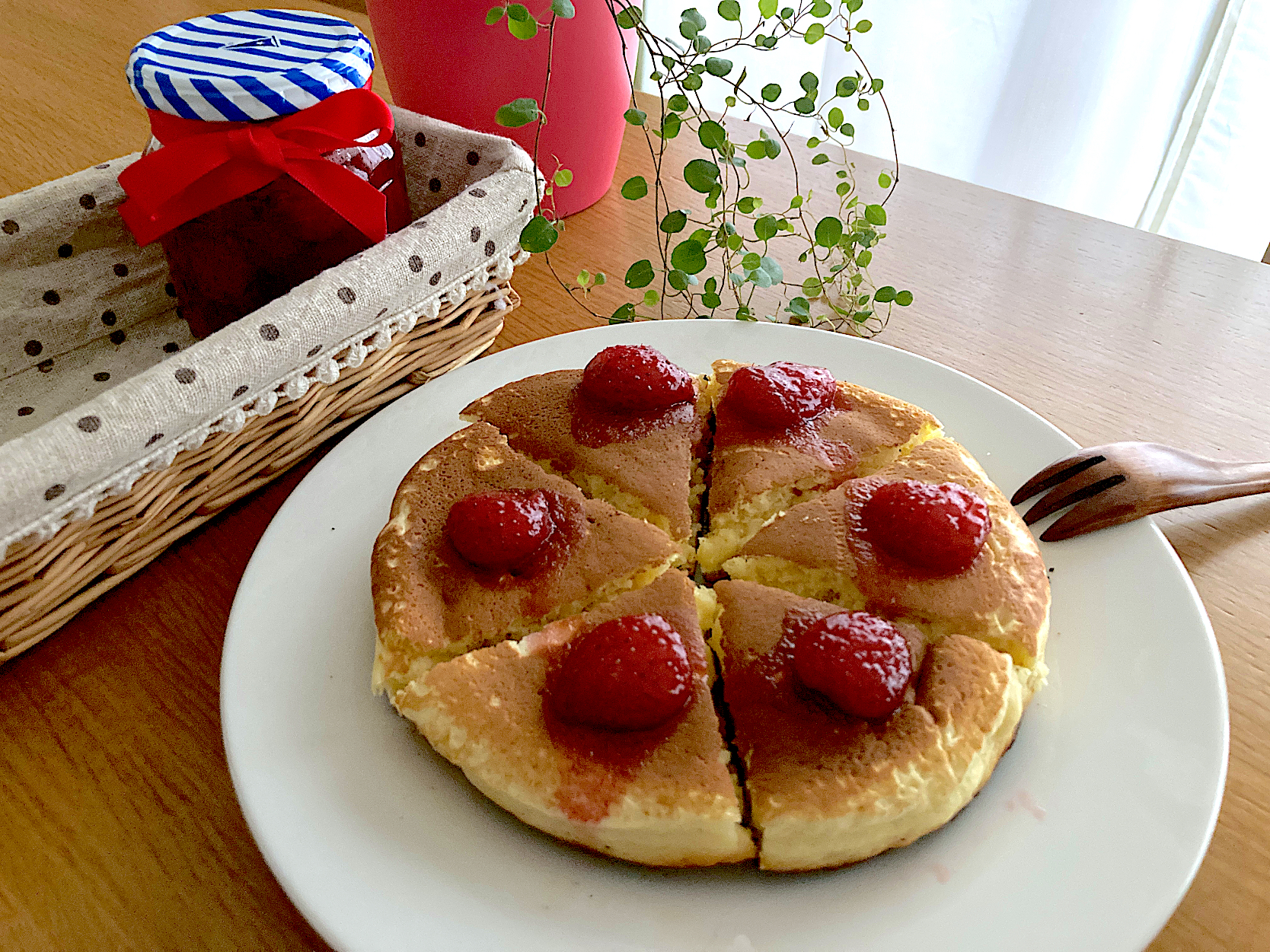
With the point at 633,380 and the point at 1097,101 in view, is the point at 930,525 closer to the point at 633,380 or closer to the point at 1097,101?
the point at 633,380

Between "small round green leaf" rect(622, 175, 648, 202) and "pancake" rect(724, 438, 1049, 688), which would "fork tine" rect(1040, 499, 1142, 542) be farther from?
"small round green leaf" rect(622, 175, 648, 202)

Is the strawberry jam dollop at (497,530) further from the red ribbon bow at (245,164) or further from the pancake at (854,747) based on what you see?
the red ribbon bow at (245,164)

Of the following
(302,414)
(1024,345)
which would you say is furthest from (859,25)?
(302,414)

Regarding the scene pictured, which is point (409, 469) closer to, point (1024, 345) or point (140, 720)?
point (140, 720)

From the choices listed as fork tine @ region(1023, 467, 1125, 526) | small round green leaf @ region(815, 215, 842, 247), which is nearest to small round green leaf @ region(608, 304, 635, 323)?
small round green leaf @ region(815, 215, 842, 247)

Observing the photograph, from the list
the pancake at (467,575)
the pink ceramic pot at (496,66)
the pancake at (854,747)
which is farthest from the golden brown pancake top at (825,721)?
the pink ceramic pot at (496,66)

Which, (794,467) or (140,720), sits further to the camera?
(794,467)
